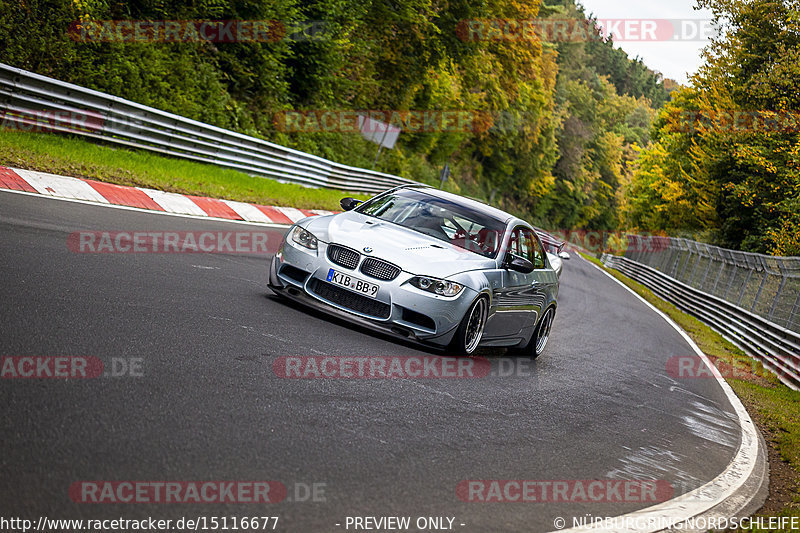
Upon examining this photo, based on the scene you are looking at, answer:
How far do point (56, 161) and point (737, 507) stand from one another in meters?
11.2

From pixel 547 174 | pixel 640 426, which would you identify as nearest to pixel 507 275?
pixel 640 426

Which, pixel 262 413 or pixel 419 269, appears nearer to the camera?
pixel 262 413

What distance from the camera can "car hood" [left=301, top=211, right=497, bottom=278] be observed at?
25.7 ft

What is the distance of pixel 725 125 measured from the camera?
36.8 meters

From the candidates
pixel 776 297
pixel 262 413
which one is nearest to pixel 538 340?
pixel 262 413

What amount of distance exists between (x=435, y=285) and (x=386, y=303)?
47 cm

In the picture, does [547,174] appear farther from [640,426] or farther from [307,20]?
[640,426]

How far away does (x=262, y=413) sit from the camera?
5.03 m

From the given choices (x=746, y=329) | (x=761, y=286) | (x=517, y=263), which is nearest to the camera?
(x=517, y=263)

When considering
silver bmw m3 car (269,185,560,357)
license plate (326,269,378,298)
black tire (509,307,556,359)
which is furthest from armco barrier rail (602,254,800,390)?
license plate (326,269,378,298)

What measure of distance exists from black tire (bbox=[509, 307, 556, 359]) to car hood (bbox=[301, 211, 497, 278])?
172 centimetres

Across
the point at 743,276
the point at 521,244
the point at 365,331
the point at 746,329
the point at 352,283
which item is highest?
the point at 521,244

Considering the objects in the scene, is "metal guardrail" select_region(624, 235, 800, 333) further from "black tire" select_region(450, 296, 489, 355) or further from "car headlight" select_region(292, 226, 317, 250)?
"car headlight" select_region(292, 226, 317, 250)

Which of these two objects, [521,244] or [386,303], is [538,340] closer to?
[521,244]
